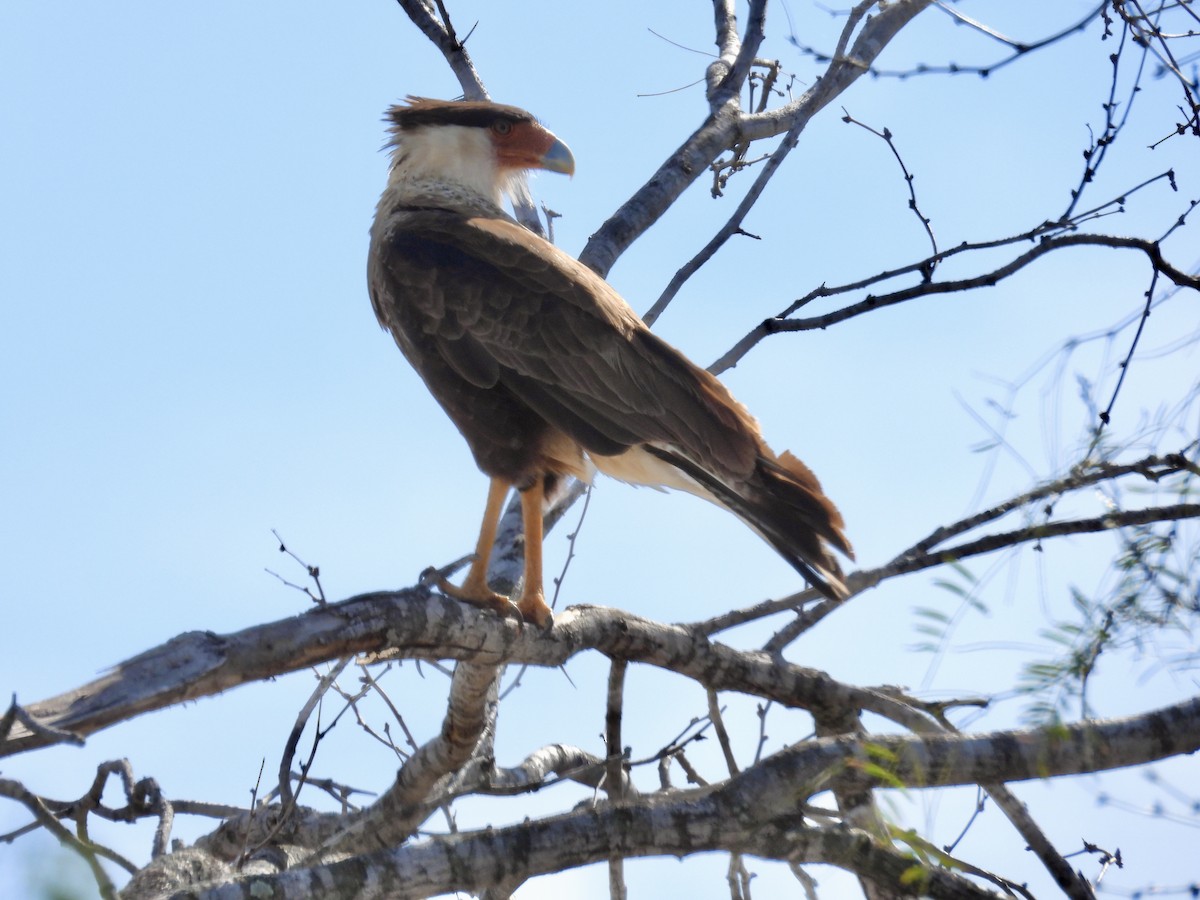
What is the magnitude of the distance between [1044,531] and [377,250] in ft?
8.15

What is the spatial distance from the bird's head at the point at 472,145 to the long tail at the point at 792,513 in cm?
167

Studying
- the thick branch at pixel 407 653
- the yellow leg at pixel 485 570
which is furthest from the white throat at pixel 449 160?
the thick branch at pixel 407 653

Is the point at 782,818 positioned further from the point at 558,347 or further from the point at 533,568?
the point at 558,347

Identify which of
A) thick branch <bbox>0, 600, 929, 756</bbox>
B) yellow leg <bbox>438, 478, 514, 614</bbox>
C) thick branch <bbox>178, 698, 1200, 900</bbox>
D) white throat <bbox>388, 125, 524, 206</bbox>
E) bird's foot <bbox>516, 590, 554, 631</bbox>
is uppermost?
white throat <bbox>388, 125, 524, 206</bbox>

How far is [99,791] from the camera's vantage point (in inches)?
88.6

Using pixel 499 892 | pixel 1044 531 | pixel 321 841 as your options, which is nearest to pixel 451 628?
pixel 499 892

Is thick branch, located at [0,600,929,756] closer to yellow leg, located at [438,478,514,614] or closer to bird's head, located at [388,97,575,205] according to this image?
yellow leg, located at [438,478,514,614]

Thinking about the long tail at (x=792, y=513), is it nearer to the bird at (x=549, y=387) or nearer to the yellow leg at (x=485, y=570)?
the bird at (x=549, y=387)

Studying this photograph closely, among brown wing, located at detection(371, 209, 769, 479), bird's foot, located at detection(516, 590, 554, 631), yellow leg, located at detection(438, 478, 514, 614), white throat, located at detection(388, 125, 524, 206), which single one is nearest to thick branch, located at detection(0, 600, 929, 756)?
bird's foot, located at detection(516, 590, 554, 631)

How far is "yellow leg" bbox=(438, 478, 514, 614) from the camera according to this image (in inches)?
138

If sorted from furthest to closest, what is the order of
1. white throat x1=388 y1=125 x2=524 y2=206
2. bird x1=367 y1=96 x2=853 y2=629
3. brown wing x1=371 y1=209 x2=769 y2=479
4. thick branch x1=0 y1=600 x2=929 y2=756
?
1. white throat x1=388 y1=125 x2=524 y2=206
2. brown wing x1=371 y1=209 x2=769 y2=479
3. bird x1=367 y1=96 x2=853 y2=629
4. thick branch x1=0 y1=600 x2=929 y2=756

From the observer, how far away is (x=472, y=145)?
494 centimetres

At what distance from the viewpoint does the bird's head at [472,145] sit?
4.89 meters

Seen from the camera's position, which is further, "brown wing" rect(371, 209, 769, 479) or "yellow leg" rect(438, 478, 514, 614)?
"brown wing" rect(371, 209, 769, 479)
